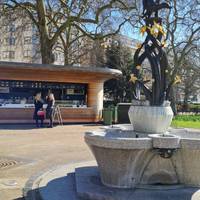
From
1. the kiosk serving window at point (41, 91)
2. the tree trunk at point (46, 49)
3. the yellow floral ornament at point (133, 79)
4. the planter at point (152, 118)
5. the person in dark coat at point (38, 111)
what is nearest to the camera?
the planter at point (152, 118)

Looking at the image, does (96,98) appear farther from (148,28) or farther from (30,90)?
(148,28)

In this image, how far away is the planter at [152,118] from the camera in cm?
687

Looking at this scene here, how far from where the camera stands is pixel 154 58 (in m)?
7.36

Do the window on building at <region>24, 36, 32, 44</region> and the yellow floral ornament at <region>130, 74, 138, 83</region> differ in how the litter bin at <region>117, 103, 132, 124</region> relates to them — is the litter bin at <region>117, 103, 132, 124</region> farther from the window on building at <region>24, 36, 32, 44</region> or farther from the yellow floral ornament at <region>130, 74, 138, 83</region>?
the yellow floral ornament at <region>130, 74, 138, 83</region>

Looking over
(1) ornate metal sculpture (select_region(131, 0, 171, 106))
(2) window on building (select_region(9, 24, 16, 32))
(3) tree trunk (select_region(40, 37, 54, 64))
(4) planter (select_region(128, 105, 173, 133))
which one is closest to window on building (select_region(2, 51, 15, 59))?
(2) window on building (select_region(9, 24, 16, 32))

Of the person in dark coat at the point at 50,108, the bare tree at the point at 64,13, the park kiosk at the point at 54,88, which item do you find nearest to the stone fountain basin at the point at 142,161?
the person in dark coat at the point at 50,108

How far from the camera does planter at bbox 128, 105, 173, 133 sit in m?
6.87

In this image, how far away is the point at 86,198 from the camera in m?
6.03

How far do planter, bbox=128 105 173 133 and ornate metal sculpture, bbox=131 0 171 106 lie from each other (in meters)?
0.24

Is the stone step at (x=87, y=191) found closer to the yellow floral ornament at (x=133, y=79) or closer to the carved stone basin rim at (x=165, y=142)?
the carved stone basin rim at (x=165, y=142)

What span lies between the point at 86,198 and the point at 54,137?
8195 millimetres

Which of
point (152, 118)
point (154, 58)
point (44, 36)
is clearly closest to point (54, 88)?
point (44, 36)

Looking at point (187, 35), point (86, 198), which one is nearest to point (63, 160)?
point (86, 198)

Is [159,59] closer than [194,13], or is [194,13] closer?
[159,59]
